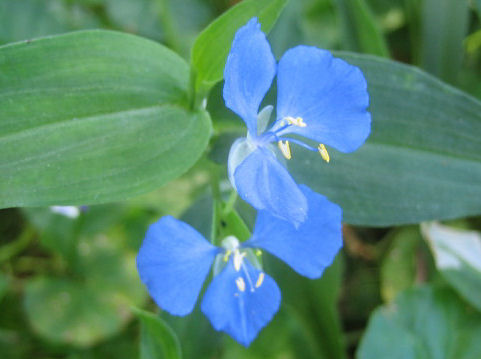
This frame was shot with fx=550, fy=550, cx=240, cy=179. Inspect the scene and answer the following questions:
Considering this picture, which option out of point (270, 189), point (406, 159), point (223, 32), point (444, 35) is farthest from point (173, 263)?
point (444, 35)

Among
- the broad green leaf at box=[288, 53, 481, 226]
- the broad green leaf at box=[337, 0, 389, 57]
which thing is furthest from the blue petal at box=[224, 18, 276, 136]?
the broad green leaf at box=[337, 0, 389, 57]

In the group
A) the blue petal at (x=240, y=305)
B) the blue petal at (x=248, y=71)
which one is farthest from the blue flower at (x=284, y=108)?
the blue petal at (x=240, y=305)

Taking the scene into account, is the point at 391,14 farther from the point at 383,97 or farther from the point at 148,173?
the point at 148,173

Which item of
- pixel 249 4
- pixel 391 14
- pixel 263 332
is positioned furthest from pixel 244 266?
pixel 391 14

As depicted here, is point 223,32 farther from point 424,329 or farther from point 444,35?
point 424,329

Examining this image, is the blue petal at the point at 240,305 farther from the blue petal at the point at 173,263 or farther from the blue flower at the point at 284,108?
the blue flower at the point at 284,108

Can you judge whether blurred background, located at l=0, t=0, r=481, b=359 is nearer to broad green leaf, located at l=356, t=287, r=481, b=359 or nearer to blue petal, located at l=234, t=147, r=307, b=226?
broad green leaf, located at l=356, t=287, r=481, b=359
